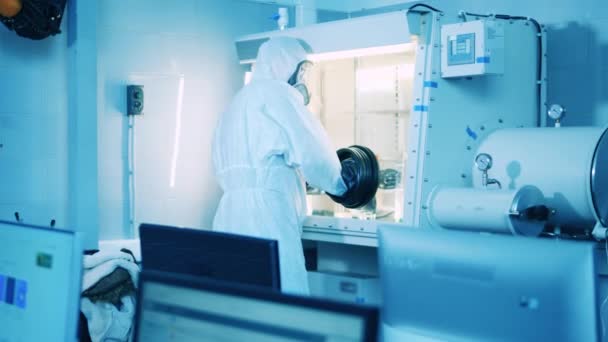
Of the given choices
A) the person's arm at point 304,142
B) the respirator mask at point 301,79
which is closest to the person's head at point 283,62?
the respirator mask at point 301,79

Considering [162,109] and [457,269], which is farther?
[162,109]

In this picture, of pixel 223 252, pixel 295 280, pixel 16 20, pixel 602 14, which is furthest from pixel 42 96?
pixel 602 14

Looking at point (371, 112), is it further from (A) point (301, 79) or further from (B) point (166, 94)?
(B) point (166, 94)

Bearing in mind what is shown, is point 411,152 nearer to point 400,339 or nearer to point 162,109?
point 162,109

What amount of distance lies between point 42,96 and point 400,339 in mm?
2528

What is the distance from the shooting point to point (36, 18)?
3.24 meters

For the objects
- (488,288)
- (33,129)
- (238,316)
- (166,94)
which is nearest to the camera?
(238,316)

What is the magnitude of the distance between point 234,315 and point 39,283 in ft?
1.84

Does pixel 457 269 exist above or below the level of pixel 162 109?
below

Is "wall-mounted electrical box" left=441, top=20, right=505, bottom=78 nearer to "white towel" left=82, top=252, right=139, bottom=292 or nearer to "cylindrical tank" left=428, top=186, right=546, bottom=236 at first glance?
"cylindrical tank" left=428, top=186, right=546, bottom=236

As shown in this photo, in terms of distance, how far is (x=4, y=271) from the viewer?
162 centimetres

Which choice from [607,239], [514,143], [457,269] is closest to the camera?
[457,269]

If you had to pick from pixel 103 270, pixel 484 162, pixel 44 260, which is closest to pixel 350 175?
pixel 484 162

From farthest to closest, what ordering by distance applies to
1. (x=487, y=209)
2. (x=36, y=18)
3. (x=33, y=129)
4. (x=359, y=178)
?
(x=359, y=178), (x=33, y=129), (x=36, y=18), (x=487, y=209)
